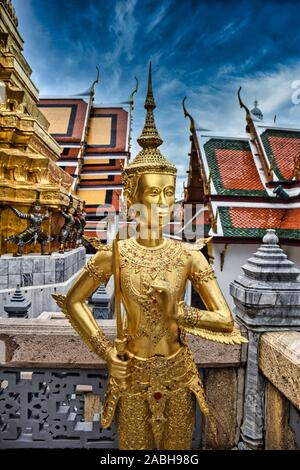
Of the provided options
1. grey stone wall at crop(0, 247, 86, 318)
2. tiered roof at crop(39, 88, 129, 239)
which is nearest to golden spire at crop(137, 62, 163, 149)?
grey stone wall at crop(0, 247, 86, 318)

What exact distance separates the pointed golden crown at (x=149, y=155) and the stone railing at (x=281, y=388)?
1681 mm

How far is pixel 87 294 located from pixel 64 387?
120 centimetres

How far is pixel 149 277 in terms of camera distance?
2094 mm

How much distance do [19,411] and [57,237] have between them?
20.9ft

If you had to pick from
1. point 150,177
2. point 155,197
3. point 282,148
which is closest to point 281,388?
point 155,197

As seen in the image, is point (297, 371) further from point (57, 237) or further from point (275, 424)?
point (57, 237)

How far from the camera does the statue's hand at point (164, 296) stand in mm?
1920

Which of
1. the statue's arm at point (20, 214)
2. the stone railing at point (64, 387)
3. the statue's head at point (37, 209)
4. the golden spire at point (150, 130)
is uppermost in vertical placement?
the golden spire at point (150, 130)

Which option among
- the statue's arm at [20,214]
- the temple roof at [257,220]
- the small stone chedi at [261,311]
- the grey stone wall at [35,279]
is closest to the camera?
the small stone chedi at [261,311]

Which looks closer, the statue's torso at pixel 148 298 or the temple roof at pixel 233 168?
the statue's torso at pixel 148 298

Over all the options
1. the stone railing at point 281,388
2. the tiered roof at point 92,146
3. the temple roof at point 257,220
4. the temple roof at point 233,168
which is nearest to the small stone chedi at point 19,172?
the temple roof at point 257,220

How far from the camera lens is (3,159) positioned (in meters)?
7.81

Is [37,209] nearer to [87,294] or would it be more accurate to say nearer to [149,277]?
[87,294]

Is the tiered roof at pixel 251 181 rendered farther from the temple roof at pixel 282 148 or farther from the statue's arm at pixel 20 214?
the statue's arm at pixel 20 214
